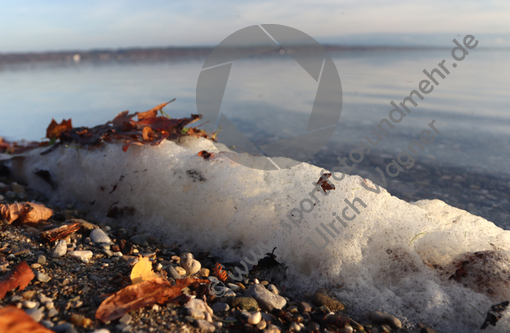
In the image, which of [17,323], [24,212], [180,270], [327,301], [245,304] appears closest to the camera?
[17,323]

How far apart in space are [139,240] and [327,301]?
4.00 feet

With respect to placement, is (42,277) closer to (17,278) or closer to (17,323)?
(17,278)

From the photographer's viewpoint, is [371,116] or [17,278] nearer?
[17,278]

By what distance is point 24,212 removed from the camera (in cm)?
203

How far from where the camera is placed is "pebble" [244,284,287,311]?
5.08 feet

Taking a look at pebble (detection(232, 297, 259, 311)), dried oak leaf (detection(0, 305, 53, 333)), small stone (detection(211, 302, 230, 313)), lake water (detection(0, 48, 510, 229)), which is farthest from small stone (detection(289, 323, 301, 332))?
lake water (detection(0, 48, 510, 229))

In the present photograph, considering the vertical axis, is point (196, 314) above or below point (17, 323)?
below

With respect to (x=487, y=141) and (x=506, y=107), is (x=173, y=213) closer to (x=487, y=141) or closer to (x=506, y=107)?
(x=487, y=141)

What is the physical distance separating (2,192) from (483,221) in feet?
12.0

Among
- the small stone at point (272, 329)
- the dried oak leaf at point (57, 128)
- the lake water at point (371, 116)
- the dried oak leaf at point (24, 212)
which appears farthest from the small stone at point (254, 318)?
the dried oak leaf at point (57, 128)

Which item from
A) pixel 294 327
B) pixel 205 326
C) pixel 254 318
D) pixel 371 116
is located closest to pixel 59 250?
pixel 205 326

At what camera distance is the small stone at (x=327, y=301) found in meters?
1.62

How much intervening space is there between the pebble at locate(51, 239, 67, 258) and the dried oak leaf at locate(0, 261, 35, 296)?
22 centimetres

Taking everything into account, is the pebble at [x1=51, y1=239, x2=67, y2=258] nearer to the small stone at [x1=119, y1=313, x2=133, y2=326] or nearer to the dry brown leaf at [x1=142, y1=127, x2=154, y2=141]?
the small stone at [x1=119, y1=313, x2=133, y2=326]
